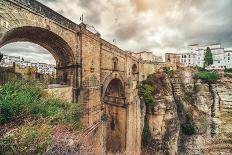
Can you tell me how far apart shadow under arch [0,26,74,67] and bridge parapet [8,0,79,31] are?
2.12 ft

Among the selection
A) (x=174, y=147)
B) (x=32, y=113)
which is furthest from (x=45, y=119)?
(x=174, y=147)

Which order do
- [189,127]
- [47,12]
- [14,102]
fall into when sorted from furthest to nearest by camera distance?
[189,127] → [47,12] → [14,102]

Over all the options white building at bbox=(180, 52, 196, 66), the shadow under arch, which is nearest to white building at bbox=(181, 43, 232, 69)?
white building at bbox=(180, 52, 196, 66)

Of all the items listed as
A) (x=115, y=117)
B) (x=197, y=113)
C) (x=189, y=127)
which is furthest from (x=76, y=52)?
(x=197, y=113)

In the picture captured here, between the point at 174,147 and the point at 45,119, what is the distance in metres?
22.4

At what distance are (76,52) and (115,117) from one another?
10.7 meters

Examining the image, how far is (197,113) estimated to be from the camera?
27.5m

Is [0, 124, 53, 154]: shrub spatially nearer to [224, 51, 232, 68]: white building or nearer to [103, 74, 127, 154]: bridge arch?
[103, 74, 127, 154]: bridge arch

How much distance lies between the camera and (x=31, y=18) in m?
6.34

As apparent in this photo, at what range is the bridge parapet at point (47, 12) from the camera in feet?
20.1

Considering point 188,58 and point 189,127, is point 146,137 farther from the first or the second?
point 188,58

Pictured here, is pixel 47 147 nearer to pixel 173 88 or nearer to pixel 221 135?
pixel 173 88

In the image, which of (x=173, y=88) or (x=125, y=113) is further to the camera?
(x=173, y=88)

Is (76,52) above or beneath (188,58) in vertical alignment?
beneath
